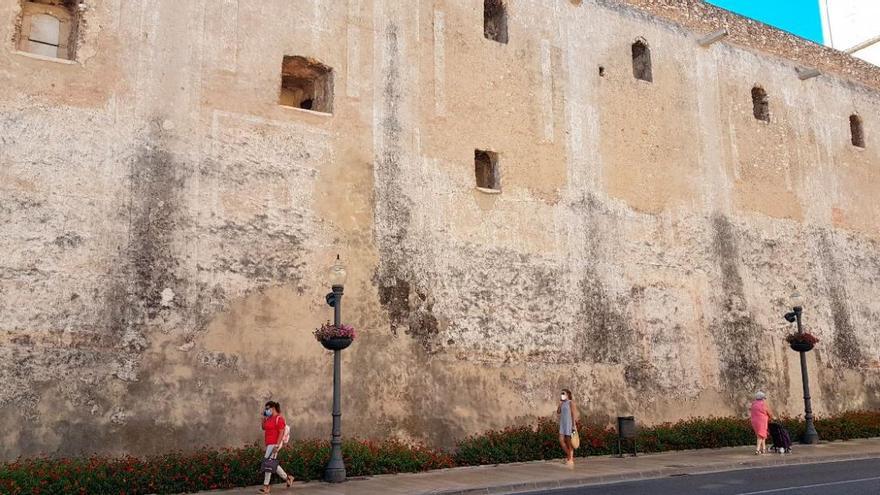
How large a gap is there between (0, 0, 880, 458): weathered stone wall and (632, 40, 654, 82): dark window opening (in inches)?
13.4

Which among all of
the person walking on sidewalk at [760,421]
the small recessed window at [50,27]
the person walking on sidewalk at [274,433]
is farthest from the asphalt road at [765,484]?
the small recessed window at [50,27]

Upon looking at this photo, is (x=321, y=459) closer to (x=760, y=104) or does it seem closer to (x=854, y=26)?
(x=760, y=104)

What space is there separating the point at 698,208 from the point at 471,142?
660 centimetres

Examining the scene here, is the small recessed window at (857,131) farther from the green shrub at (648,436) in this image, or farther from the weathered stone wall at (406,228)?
the green shrub at (648,436)

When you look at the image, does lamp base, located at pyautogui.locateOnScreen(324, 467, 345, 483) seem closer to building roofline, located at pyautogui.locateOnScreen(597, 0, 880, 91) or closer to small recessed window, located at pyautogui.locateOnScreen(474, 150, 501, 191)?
small recessed window, located at pyautogui.locateOnScreen(474, 150, 501, 191)

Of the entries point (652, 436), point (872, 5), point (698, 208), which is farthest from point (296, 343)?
point (872, 5)

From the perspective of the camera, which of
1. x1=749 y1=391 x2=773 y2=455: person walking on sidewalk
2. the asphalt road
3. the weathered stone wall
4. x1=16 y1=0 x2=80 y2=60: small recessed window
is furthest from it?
x1=749 y1=391 x2=773 y2=455: person walking on sidewalk

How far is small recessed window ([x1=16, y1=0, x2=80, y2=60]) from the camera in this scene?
1298cm

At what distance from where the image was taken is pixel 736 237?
65.0ft

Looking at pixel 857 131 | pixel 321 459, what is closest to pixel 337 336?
pixel 321 459

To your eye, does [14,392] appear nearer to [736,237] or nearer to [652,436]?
[652,436]

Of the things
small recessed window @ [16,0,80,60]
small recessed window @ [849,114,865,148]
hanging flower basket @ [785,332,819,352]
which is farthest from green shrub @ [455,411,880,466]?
small recessed window @ [16,0,80,60]

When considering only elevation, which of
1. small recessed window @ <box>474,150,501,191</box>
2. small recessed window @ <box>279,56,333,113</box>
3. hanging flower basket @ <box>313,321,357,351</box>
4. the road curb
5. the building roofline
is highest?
the building roofline

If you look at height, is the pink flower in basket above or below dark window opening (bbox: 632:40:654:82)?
below
